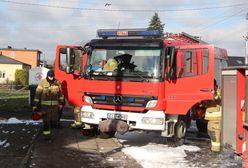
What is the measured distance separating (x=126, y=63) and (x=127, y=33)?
99cm

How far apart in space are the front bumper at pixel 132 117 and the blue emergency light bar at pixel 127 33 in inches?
77.9

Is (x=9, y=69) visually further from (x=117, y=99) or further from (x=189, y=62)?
(x=189, y=62)

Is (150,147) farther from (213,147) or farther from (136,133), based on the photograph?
(136,133)

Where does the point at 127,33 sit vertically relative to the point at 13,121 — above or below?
above

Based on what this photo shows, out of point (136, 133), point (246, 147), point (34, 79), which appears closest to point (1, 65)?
point (34, 79)

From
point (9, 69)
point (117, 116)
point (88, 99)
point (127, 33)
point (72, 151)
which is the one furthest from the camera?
point (9, 69)

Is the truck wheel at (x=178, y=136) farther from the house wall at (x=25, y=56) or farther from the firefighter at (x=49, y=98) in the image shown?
the house wall at (x=25, y=56)

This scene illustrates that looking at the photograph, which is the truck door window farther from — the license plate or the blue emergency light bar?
the license plate

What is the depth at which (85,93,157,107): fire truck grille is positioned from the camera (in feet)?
34.7

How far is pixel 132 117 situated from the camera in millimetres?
10633

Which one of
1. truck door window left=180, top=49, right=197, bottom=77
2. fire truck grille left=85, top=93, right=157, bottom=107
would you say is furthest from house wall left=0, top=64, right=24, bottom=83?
truck door window left=180, top=49, right=197, bottom=77

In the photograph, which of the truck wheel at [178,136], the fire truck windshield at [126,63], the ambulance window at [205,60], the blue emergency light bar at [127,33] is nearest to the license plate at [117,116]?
the fire truck windshield at [126,63]

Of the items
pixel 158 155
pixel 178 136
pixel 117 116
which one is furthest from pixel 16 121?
pixel 158 155

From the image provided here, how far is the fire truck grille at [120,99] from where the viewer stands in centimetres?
1056
